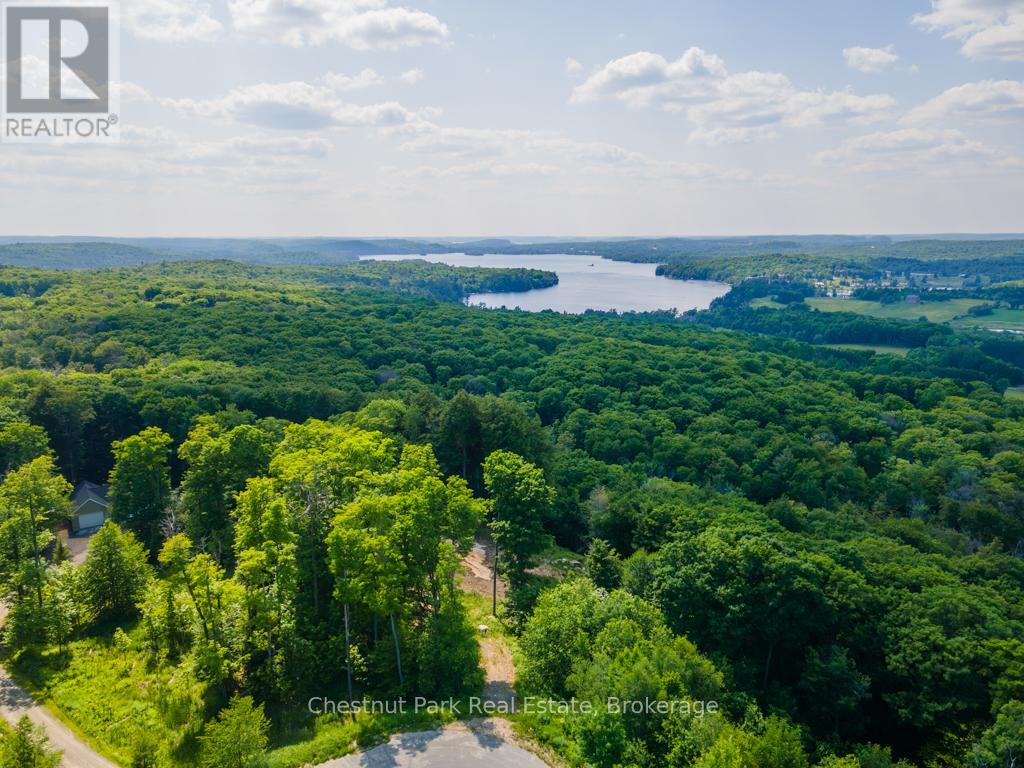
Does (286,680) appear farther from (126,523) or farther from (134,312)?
(134,312)

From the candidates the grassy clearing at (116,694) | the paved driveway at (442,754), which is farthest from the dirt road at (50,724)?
the paved driveway at (442,754)

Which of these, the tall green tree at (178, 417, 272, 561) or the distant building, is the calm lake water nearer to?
the distant building

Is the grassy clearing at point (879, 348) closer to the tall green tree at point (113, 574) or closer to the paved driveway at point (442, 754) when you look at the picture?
the paved driveway at point (442, 754)

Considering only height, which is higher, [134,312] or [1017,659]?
[134,312]

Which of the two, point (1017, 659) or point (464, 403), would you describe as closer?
point (1017, 659)

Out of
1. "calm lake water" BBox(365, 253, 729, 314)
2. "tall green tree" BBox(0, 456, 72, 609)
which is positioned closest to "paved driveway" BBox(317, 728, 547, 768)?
"tall green tree" BBox(0, 456, 72, 609)

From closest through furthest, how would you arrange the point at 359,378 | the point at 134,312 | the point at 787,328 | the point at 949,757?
the point at 949,757, the point at 359,378, the point at 134,312, the point at 787,328

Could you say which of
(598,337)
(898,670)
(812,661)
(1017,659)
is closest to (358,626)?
(812,661)

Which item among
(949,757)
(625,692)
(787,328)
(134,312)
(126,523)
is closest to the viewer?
(625,692)
